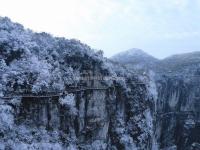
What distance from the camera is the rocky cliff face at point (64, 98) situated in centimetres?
4284

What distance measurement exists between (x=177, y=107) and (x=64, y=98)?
147 ft

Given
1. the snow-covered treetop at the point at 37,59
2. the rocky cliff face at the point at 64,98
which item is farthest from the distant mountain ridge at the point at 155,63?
the snow-covered treetop at the point at 37,59

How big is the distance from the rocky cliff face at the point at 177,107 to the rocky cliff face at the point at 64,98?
21.5 metres

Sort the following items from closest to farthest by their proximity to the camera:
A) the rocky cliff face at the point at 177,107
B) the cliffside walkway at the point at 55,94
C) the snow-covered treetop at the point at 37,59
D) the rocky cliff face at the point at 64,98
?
the rocky cliff face at the point at 64,98 → the cliffside walkway at the point at 55,94 → the snow-covered treetop at the point at 37,59 → the rocky cliff face at the point at 177,107

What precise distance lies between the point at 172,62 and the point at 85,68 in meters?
55.1

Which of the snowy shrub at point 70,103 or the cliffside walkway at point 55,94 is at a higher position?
the cliffside walkway at point 55,94

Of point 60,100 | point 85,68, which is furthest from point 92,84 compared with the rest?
point 60,100

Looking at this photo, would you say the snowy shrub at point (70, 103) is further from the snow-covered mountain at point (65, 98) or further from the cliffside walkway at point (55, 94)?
the cliffside walkway at point (55, 94)

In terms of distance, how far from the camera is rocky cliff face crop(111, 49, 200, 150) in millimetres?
80562

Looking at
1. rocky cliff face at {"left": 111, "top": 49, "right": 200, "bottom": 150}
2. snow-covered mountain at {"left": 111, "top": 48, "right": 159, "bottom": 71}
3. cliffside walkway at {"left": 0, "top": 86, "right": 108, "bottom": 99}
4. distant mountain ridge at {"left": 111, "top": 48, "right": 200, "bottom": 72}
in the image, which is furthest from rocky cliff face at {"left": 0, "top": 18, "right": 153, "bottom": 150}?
snow-covered mountain at {"left": 111, "top": 48, "right": 159, "bottom": 71}

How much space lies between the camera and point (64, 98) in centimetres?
4634

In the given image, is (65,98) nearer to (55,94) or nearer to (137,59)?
(55,94)

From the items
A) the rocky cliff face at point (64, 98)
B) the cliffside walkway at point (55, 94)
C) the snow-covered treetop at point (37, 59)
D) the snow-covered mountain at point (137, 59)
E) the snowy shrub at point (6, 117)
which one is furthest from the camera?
the snow-covered mountain at point (137, 59)

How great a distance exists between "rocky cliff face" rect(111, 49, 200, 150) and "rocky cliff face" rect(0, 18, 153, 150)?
2146 centimetres
